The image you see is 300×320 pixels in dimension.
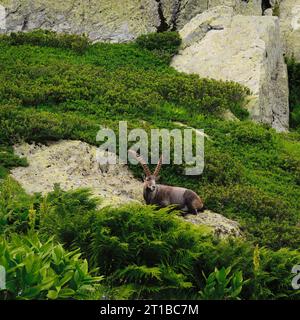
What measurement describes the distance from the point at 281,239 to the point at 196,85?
1028cm

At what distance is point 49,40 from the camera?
2912 centimetres

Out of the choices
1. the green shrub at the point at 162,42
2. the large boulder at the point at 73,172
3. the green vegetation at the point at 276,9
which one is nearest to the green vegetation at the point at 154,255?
the large boulder at the point at 73,172

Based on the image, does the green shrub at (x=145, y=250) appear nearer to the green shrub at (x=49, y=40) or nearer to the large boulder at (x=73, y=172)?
the large boulder at (x=73, y=172)

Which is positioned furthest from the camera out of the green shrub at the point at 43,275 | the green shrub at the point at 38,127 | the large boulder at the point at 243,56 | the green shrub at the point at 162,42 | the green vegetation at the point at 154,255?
the green shrub at the point at 162,42

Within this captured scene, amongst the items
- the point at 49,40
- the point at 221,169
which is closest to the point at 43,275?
the point at 221,169

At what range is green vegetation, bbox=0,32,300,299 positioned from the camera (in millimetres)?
10031

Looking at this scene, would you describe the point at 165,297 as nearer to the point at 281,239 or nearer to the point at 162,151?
the point at 281,239

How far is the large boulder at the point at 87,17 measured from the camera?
32344mm

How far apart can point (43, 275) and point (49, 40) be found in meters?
21.9

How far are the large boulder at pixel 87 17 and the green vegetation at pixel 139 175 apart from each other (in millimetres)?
2445

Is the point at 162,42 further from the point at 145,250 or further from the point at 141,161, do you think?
the point at 145,250

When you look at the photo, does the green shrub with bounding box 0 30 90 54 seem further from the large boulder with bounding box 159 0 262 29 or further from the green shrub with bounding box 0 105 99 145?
the green shrub with bounding box 0 105 99 145

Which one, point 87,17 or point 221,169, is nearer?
point 221,169

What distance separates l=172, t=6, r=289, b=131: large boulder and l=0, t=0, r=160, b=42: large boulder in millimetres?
2605
